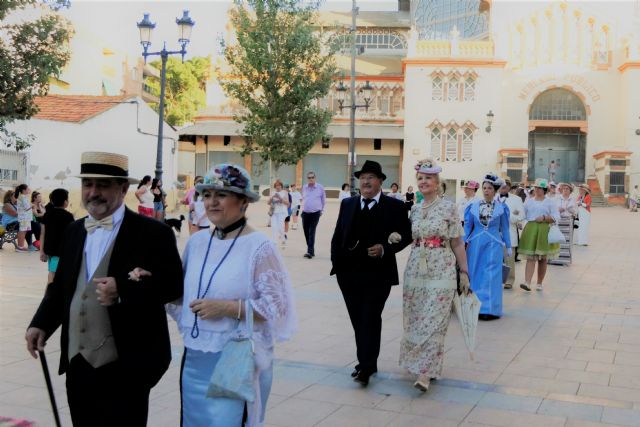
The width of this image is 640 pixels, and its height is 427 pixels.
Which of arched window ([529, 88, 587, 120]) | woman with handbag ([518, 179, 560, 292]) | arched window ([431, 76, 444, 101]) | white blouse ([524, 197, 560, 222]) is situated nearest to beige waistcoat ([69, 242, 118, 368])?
woman with handbag ([518, 179, 560, 292])

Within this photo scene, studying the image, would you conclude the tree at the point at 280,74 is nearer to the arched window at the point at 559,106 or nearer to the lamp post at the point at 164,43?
the lamp post at the point at 164,43

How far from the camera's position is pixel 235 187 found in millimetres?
3305

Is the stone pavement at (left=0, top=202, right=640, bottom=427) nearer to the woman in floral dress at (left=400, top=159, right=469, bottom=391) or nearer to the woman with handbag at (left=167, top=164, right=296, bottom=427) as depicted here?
the woman in floral dress at (left=400, top=159, right=469, bottom=391)

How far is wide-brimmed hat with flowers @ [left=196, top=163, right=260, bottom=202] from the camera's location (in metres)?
3.29

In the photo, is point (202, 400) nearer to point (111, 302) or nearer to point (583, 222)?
point (111, 302)

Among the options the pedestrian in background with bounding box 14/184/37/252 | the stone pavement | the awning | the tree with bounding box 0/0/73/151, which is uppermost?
the awning

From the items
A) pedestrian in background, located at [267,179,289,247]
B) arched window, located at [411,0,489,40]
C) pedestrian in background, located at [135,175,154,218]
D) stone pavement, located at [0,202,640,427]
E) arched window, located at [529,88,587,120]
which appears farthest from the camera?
arched window, located at [411,0,489,40]

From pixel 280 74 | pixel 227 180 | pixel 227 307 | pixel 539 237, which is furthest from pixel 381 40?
pixel 227 307

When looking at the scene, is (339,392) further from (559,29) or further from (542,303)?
(559,29)

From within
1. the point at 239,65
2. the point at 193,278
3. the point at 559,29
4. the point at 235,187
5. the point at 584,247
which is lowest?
the point at 584,247

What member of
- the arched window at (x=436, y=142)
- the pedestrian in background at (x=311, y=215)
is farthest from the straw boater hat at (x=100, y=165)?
the arched window at (x=436, y=142)

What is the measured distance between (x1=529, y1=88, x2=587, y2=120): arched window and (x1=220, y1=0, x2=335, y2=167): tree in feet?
73.1

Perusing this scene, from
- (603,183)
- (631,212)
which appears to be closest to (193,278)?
(631,212)

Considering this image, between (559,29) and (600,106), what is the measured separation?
585cm
